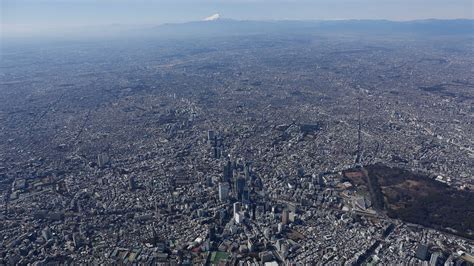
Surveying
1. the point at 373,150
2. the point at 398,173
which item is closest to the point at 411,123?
the point at 373,150

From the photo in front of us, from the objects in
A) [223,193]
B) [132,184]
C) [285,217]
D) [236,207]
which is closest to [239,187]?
[223,193]

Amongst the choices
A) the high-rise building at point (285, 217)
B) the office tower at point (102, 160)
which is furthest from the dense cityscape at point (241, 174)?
the office tower at point (102, 160)

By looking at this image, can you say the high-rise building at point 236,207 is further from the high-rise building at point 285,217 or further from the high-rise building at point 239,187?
the high-rise building at point 285,217

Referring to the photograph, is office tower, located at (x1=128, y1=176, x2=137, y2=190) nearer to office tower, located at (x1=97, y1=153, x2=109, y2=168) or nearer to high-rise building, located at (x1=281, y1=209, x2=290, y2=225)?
office tower, located at (x1=97, y1=153, x2=109, y2=168)

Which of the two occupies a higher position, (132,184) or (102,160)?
(102,160)

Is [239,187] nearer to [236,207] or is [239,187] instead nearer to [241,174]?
[241,174]

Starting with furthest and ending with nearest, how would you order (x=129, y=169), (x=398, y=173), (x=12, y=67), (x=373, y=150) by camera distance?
(x=12, y=67)
(x=373, y=150)
(x=129, y=169)
(x=398, y=173)

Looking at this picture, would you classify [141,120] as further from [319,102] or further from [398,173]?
[398,173]

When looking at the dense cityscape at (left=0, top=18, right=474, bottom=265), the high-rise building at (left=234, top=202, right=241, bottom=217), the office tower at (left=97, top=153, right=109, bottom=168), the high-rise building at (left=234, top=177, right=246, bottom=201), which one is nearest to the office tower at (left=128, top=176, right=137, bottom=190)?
the dense cityscape at (left=0, top=18, right=474, bottom=265)
